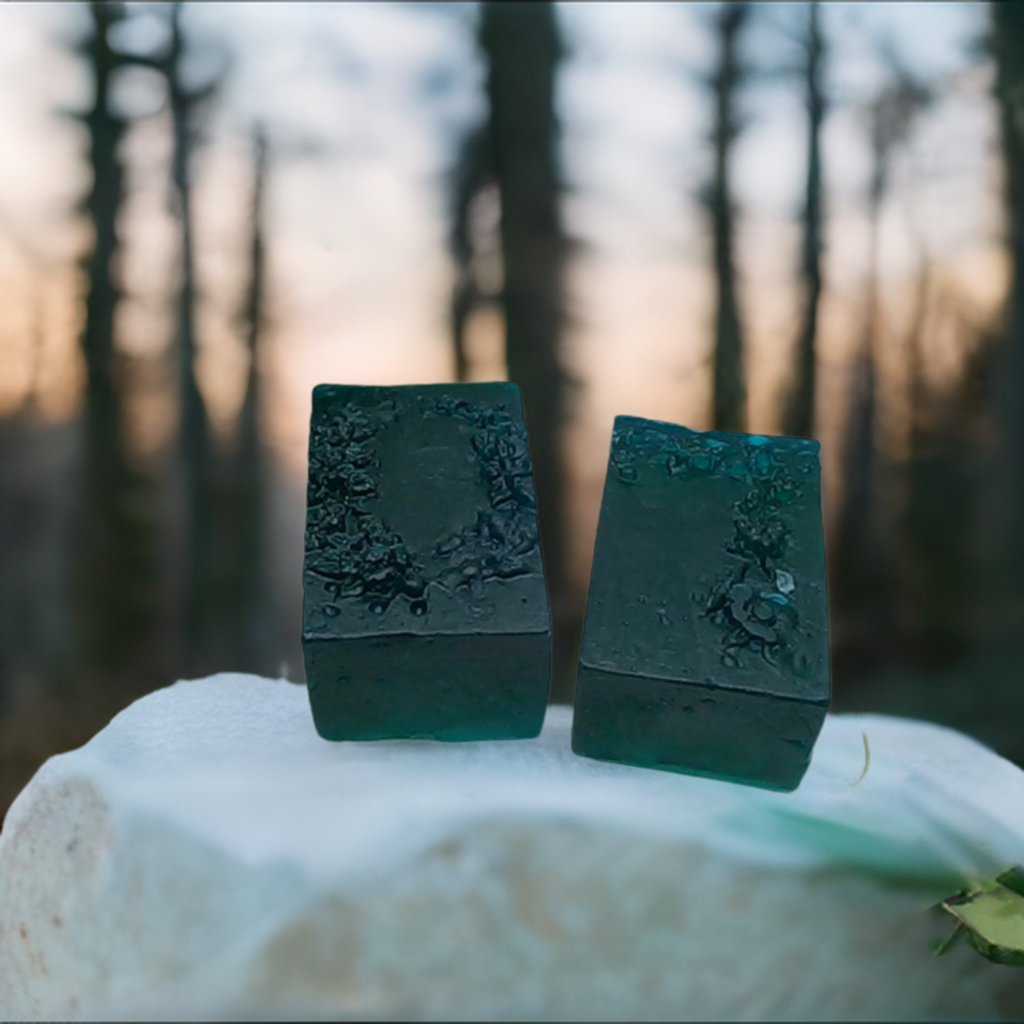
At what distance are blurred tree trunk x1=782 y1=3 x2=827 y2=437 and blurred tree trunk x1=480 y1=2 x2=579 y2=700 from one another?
1.21 feet

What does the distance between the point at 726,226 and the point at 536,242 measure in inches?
11.7

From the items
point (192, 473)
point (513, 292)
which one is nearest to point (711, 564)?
point (513, 292)

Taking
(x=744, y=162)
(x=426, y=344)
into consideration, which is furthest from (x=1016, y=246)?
(x=426, y=344)

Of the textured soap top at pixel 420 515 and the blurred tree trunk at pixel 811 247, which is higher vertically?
the blurred tree trunk at pixel 811 247

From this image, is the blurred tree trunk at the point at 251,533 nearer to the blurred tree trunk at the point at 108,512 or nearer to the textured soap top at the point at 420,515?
the blurred tree trunk at the point at 108,512

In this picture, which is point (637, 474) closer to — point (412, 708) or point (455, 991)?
point (412, 708)

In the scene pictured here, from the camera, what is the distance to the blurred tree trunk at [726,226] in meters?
1.31

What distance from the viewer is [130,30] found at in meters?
1.28

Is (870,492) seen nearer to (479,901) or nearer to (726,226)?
(726,226)

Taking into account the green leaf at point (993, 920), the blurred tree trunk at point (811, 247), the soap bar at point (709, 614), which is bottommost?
the green leaf at point (993, 920)

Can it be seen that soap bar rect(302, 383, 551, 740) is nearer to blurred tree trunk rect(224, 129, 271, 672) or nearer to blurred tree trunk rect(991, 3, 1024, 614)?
blurred tree trunk rect(224, 129, 271, 672)

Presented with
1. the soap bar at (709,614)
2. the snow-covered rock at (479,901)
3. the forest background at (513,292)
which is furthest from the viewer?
the forest background at (513,292)

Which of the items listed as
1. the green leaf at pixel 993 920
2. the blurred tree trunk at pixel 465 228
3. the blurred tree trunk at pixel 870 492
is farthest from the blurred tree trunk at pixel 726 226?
the green leaf at pixel 993 920

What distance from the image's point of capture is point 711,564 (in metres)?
0.70
